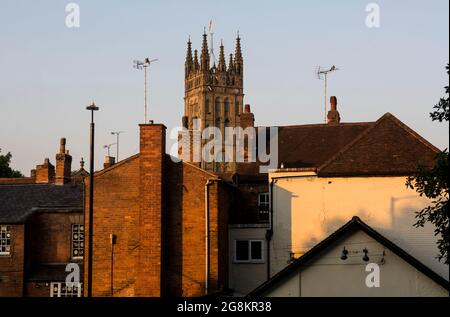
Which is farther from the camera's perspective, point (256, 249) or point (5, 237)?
point (5, 237)

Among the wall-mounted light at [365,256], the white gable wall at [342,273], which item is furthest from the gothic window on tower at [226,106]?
the wall-mounted light at [365,256]

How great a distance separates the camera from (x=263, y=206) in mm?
43062

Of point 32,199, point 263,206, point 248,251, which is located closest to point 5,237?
point 32,199

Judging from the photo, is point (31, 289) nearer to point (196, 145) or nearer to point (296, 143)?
point (296, 143)

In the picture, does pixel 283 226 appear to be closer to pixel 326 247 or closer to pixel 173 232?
pixel 173 232

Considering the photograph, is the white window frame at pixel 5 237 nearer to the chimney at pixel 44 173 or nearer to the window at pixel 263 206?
the chimney at pixel 44 173

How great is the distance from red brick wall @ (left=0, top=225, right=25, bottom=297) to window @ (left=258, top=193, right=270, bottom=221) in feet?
40.0

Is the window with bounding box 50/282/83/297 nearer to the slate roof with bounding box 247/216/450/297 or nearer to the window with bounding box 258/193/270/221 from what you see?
the window with bounding box 258/193/270/221

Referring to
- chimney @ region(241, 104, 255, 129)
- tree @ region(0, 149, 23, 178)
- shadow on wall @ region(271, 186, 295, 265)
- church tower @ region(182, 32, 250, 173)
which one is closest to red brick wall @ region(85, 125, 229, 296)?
shadow on wall @ region(271, 186, 295, 265)

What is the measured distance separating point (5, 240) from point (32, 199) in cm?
335

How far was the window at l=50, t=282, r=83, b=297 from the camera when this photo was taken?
132 feet

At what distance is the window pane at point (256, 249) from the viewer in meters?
40.7

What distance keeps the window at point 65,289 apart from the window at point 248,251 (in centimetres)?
794
